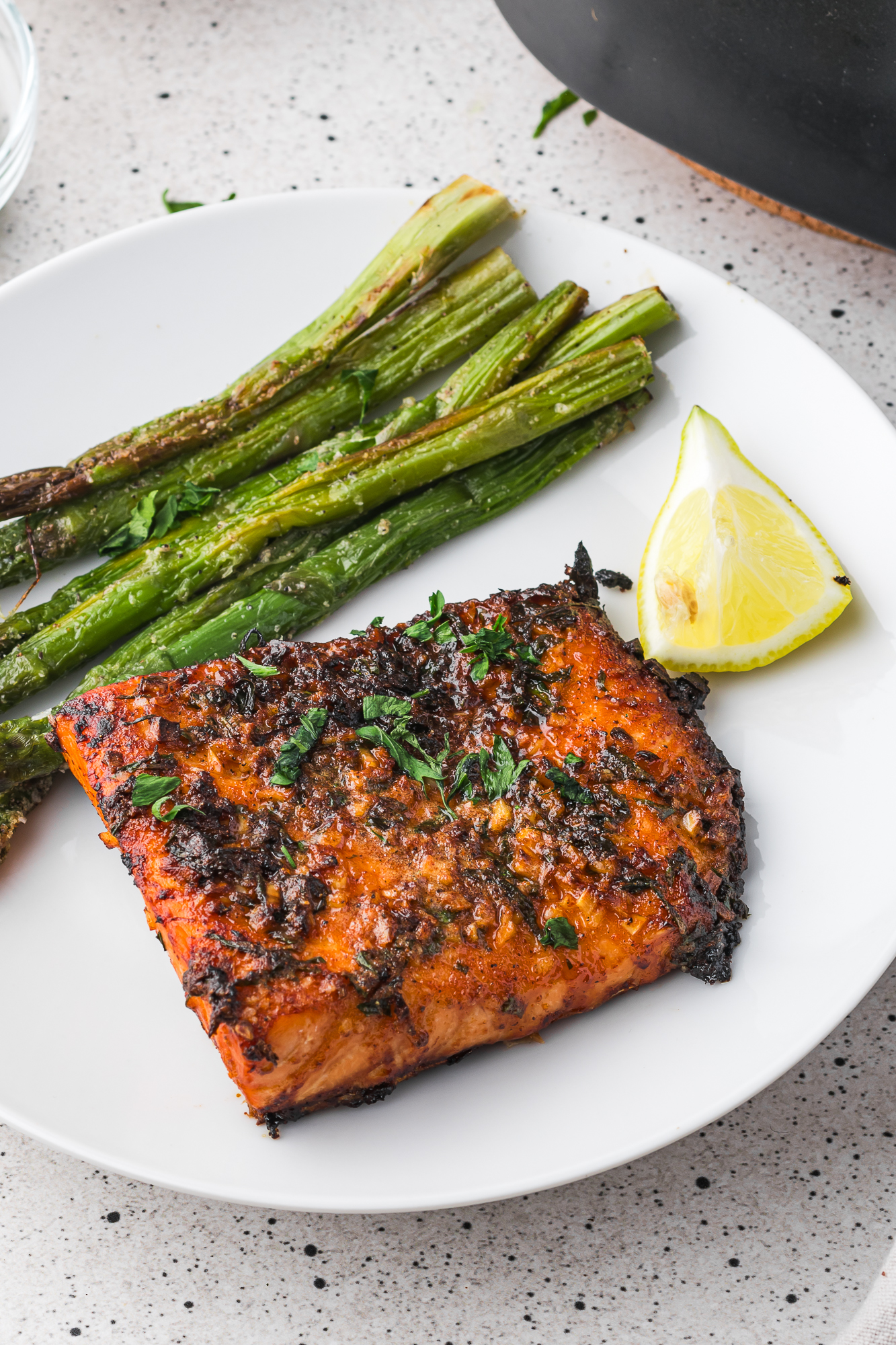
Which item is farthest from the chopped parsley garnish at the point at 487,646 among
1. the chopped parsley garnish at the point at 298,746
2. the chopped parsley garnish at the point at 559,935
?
the chopped parsley garnish at the point at 559,935

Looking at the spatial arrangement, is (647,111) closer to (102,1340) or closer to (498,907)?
(498,907)

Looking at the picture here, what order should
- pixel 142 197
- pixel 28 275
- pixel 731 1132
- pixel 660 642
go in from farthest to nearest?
pixel 142 197 < pixel 28 275 < pixel 660 642 < pixel 731 1132

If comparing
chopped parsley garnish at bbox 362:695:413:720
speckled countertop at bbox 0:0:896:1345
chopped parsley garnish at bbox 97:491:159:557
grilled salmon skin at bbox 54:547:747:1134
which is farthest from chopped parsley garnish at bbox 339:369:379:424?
speckled countertop at bbox 0:0:896:1345

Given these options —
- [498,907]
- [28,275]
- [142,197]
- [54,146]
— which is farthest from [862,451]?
[54,146]

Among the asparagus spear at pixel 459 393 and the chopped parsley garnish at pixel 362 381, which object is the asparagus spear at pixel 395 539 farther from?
the chopped parsley garnish at pixel 362 381

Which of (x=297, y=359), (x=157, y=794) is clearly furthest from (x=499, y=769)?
(x=297, y=359)

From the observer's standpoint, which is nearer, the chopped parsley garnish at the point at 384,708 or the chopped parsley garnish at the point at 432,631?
the chopped parsley garnish at the point at 384,708

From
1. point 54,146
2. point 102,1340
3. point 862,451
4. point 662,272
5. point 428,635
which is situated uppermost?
point 54,146
